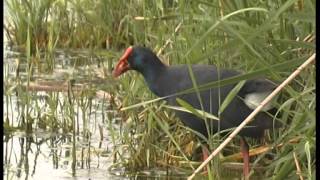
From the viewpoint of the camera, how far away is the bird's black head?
4773 millimetres

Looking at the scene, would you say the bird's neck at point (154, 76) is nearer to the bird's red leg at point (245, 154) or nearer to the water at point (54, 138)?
the water at point (54, 138)

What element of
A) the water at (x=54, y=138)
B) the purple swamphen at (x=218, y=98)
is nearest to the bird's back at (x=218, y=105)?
the purple swamphen at (x=218, y=98)

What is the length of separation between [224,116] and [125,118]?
123cm

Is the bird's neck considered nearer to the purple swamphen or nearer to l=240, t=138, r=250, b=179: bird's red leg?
the purple swamphen

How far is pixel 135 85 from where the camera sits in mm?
5086

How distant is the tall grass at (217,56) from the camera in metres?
3.40

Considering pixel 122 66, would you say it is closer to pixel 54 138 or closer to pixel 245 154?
pixel 54 138

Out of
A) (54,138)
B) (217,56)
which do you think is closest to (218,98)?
(217,56)

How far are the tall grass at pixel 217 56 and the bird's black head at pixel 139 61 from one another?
112 millimetres

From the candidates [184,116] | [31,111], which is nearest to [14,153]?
[31,111]

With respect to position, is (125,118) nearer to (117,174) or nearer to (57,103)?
(57,103)

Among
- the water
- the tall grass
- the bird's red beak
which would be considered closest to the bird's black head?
the bird's red beak

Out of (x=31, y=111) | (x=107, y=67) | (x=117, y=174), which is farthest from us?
(x=107, y=67)

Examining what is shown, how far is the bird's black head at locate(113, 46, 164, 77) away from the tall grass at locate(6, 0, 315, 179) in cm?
11
